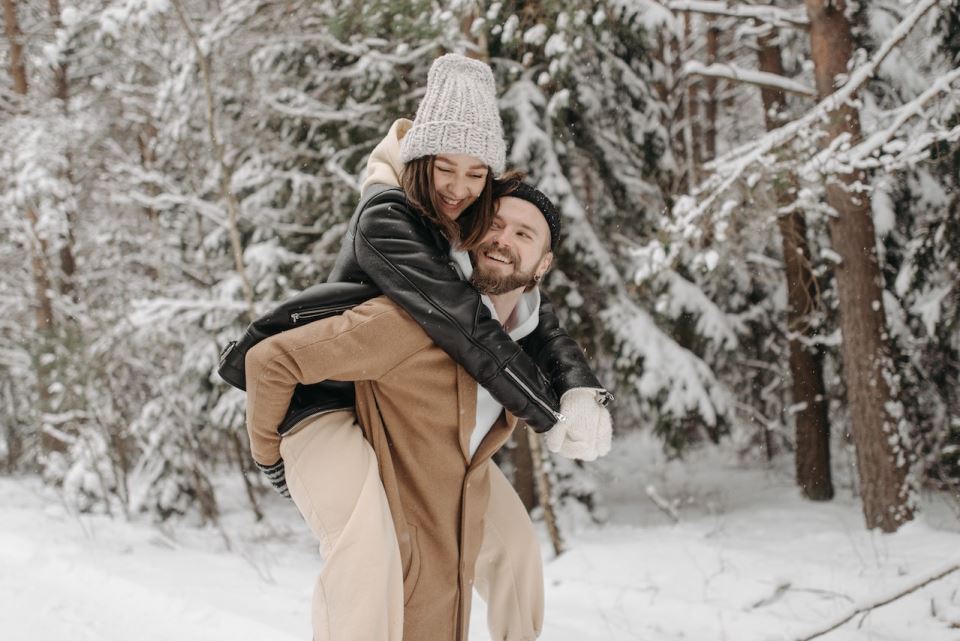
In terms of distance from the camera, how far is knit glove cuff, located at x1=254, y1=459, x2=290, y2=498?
2.21 meters

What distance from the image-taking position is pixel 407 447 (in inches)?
86.6

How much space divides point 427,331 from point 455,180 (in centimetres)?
52

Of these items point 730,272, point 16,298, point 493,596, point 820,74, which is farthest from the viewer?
point 16,298

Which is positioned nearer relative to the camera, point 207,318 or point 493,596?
point 493,596

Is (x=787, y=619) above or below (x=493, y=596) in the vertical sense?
below

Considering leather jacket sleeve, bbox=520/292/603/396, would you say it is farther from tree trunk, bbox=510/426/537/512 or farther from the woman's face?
tree trunk, bbox=510/426/537/512

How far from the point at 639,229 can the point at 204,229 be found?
246 inches

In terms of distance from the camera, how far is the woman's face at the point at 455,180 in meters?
2.25

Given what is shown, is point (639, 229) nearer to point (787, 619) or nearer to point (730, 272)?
point (730, 272)

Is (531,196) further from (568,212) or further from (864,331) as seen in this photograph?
(864,331)

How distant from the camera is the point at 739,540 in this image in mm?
8062

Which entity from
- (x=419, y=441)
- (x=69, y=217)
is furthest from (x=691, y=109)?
(x=419, y=441)

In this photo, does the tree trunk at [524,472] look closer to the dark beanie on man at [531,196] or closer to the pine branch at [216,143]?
the pine branch at [216,143]

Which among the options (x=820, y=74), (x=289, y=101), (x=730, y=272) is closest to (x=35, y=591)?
(x=289, y=101)
